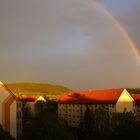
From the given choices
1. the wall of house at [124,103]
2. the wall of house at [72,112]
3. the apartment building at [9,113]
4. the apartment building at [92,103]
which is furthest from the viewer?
A: the wall of house at [72,112]

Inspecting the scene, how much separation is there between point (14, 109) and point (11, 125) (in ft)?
7.01

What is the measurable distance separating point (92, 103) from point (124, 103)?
6.32 m

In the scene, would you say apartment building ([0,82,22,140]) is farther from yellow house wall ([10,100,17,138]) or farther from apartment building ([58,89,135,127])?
apartment building ([58,89,135,127])

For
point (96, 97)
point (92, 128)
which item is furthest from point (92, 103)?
point (92, 128)

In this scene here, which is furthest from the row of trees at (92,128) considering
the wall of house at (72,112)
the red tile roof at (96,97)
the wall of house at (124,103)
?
the wall of house at (72,112)

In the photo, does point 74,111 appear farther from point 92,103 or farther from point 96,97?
point 92,103

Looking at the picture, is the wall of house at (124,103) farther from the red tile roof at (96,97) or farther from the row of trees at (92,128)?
the row of trees at (92,128)

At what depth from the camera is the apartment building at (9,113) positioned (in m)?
42.4

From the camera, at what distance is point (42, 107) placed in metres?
81.3

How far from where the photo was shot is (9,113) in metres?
43.0

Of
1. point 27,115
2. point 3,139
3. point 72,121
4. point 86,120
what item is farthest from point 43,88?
point 3,139

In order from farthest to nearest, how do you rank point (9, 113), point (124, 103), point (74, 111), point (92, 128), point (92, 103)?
point (74, 111) < point (92, 103) < point (124, 103) < point (92, 128) < point (9, 113)

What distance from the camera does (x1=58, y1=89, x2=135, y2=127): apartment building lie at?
58.8 m

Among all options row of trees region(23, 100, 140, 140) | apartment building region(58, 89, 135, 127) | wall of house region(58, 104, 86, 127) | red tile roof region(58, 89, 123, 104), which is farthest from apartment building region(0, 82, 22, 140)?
wall of house region(58, 104, 86, 127)
